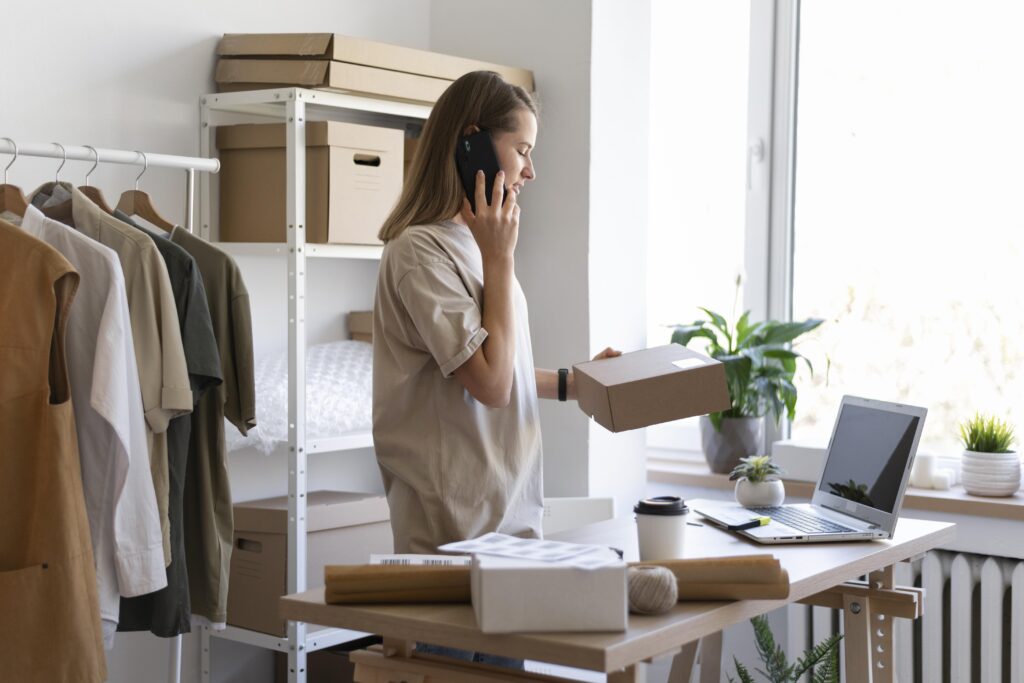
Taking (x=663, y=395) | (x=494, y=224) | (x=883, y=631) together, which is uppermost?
(x=494, y=224)

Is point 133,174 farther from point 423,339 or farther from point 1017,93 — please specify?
point 1017,93

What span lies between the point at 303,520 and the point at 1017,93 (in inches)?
82.0

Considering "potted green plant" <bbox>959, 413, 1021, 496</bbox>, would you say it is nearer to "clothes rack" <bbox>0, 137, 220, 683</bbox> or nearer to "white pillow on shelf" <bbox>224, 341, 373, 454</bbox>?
"white pillow on shelf" <bbox>224, 341, 373, 454</bbox>

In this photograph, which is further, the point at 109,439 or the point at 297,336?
the point at 297,336

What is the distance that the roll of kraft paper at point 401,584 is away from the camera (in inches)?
59.1

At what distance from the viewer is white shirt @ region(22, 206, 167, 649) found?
6.49 feet

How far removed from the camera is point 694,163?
3.62 meters

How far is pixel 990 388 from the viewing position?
10.0 feet

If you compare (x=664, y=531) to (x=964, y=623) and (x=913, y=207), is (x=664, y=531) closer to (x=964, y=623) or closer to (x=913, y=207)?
(x=964, y=623)

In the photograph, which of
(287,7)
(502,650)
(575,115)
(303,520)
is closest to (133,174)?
(287,7)

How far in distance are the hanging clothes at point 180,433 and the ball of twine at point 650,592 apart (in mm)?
1034

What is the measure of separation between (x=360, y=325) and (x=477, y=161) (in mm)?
1330

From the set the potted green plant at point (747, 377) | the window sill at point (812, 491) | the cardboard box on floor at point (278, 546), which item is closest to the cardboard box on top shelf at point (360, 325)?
the cardboard box on floor at point (278, 546)

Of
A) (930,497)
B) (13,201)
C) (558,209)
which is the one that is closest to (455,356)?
(13,201)
